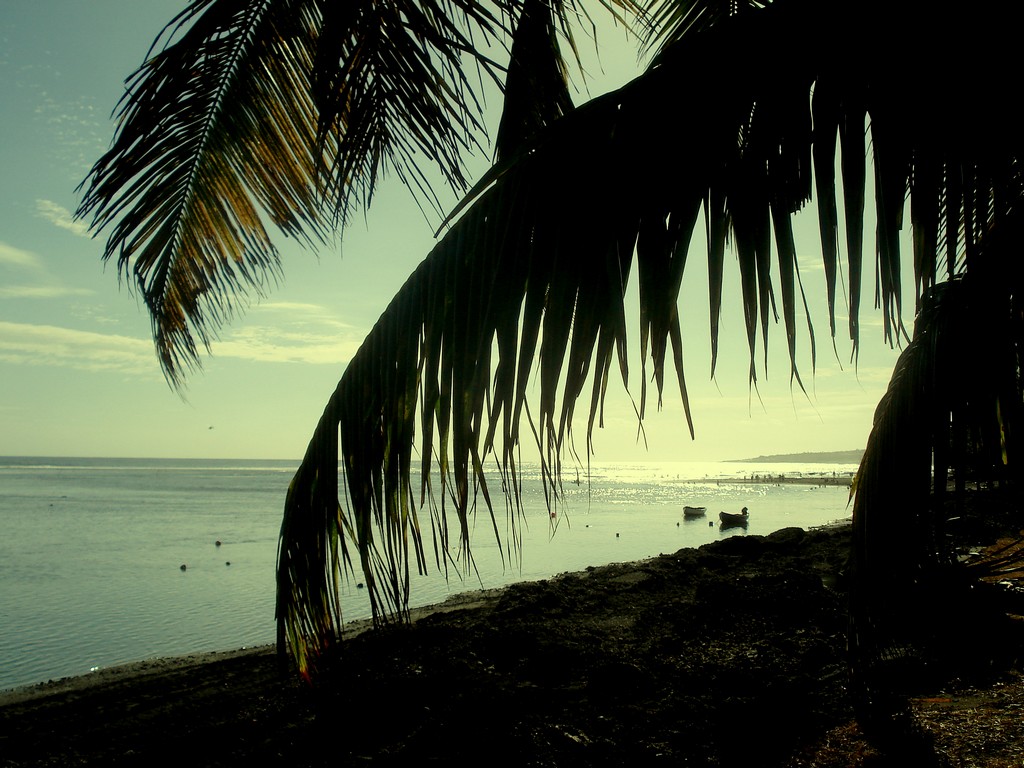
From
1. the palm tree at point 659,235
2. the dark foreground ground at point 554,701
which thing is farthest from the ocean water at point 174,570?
the dark foreground ground at point 554,701

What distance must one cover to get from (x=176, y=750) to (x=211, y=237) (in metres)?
4.84

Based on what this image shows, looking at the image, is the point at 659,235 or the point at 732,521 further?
the point at 732,521

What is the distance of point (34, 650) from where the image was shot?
12.0 m

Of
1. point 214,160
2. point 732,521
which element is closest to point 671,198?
point 214,160

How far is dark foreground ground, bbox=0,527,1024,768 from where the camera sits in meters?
4.11

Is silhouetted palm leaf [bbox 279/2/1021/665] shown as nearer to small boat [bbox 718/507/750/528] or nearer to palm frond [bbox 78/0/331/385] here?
palm frond [bbox 78/0/331/385]

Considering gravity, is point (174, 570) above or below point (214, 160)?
below

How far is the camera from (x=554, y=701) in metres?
5.35

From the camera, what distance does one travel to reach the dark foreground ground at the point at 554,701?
4109mm

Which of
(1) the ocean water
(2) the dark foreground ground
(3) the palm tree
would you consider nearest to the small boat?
(1) the ocean water

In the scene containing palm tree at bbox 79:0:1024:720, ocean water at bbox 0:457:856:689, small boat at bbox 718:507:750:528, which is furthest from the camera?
small boat at bbox 718:507:750:528

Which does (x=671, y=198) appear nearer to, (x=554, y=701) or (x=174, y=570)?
(x=554, y=701)

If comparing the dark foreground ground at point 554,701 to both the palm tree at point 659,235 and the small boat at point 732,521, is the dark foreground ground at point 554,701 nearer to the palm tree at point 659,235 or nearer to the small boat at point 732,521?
the palm tree at point 659,235

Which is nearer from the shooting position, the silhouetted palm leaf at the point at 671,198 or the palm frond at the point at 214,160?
the silhouetted palm leaf at the point at 671,198
